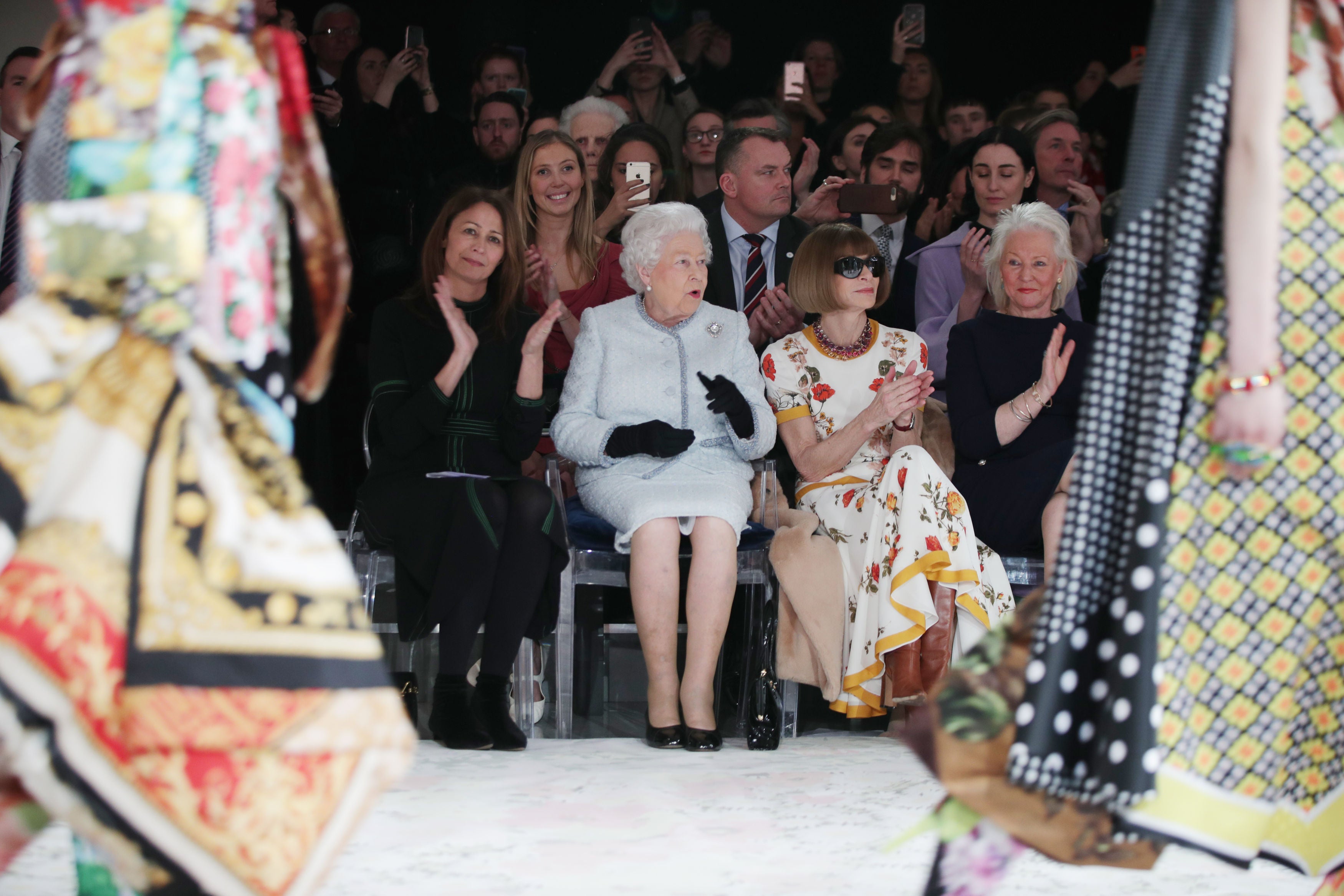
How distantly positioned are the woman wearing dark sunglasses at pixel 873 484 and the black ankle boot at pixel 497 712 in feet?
2.35

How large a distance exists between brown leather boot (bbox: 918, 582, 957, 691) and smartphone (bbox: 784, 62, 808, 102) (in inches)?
91.5

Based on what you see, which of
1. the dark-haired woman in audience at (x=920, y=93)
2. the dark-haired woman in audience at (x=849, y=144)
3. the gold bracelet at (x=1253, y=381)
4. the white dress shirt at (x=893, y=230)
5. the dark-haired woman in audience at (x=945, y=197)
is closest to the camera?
the gold bracelet at (x=1253, y=381)

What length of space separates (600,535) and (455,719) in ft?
1.88

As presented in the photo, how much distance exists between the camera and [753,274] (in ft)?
12.6

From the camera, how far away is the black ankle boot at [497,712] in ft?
9.01

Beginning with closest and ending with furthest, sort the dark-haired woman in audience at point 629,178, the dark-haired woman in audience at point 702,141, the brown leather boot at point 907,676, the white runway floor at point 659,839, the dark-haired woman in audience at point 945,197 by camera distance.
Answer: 1. the white runway floor at point 659,839
2. the brown leather boot at point 907,676
3. the dark-haired woman in audience at point 629,178
4. the dark-haired woman in audience at point 945,197
5. the dark-haired woman in audience at point 702,141

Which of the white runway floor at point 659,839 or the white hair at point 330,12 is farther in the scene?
the white hair at point 330,12

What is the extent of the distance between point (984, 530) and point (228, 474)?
2253mm

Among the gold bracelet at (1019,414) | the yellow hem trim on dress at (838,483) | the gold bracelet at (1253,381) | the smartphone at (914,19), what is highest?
the smartphone at (914,19)

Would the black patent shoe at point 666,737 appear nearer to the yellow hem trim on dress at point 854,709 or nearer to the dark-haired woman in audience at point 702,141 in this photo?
the yellow hem trim on dress at point 854,709

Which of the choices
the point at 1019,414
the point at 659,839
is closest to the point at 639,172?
the point at 1019,414

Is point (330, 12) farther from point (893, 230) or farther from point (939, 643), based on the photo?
point (939, 643)

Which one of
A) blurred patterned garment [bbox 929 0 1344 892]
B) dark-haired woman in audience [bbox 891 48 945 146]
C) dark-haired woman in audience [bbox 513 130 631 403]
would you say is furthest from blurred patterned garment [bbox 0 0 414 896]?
dark-haired woman in audience [bbox 891 48 945 146]

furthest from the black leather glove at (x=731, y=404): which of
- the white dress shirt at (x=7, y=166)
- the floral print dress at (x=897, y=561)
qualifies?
the white dress shirt at (x=7, y=166)
